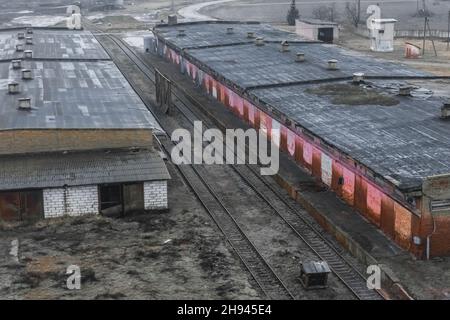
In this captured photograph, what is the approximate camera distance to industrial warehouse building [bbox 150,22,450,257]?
26.5 m

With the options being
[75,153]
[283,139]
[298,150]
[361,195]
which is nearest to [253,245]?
[361,195]

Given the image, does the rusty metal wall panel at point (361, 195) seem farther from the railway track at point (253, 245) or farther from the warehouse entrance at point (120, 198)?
the warehouse entrance at point (120, 198)

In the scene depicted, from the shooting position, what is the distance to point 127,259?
27266 millimetres

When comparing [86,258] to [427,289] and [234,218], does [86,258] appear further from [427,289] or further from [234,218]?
[427,289]

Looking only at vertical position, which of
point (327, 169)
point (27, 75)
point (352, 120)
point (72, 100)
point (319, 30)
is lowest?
point (327, 169)

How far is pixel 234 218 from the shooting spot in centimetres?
3164

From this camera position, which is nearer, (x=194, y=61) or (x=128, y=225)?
(x=128, y=225)

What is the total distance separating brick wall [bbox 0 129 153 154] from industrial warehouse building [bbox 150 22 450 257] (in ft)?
28.5

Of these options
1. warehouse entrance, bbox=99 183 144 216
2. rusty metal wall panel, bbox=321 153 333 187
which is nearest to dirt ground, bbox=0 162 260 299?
warehouse entrance, bbox=99 183 144 216

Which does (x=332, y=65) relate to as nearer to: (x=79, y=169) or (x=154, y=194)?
(x=154, y=194)

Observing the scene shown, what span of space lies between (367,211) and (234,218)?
6090 millimetres

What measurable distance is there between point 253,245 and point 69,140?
37.6 ft

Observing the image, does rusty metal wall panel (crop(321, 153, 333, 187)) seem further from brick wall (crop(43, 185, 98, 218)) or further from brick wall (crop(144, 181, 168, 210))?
brick wall (crop(43, 185, 98, 218))
